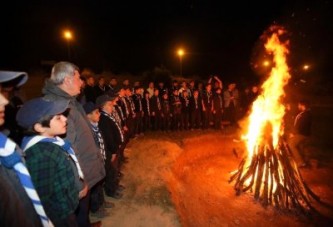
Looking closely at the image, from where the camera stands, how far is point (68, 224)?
3.03 m

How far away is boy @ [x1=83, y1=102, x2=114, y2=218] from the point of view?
4.95 meters

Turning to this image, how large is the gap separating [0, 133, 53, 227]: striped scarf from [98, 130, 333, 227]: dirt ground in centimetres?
241

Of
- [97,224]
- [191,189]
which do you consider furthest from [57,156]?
[191,189]

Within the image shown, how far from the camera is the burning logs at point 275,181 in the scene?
A: 783 cm

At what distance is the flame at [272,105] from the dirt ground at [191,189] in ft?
5.59

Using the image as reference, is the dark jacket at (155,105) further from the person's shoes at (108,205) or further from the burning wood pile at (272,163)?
the person's shoes at (108,205)

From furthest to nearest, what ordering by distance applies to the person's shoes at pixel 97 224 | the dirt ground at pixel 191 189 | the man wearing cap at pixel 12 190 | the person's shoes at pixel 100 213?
the dirt ground at pixel 191 189 < the person's shoes at pixel 100 213 < the person's shoes at pixel 97 224 < the man wearing cap at pixel 12 190

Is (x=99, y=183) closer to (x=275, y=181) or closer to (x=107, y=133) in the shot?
(x=107, y=133)

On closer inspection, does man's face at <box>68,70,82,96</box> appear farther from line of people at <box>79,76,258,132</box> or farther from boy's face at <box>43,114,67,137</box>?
line of people at <box>79,76,258,132</box>

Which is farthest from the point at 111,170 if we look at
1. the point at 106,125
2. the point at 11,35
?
the point at 11,35

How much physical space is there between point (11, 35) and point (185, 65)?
59.7 feet

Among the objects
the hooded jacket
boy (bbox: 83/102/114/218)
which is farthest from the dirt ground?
the hooded jacket

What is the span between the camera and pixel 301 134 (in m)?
9.95

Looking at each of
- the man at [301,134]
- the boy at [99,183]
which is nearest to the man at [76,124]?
the boy at [99,183]
